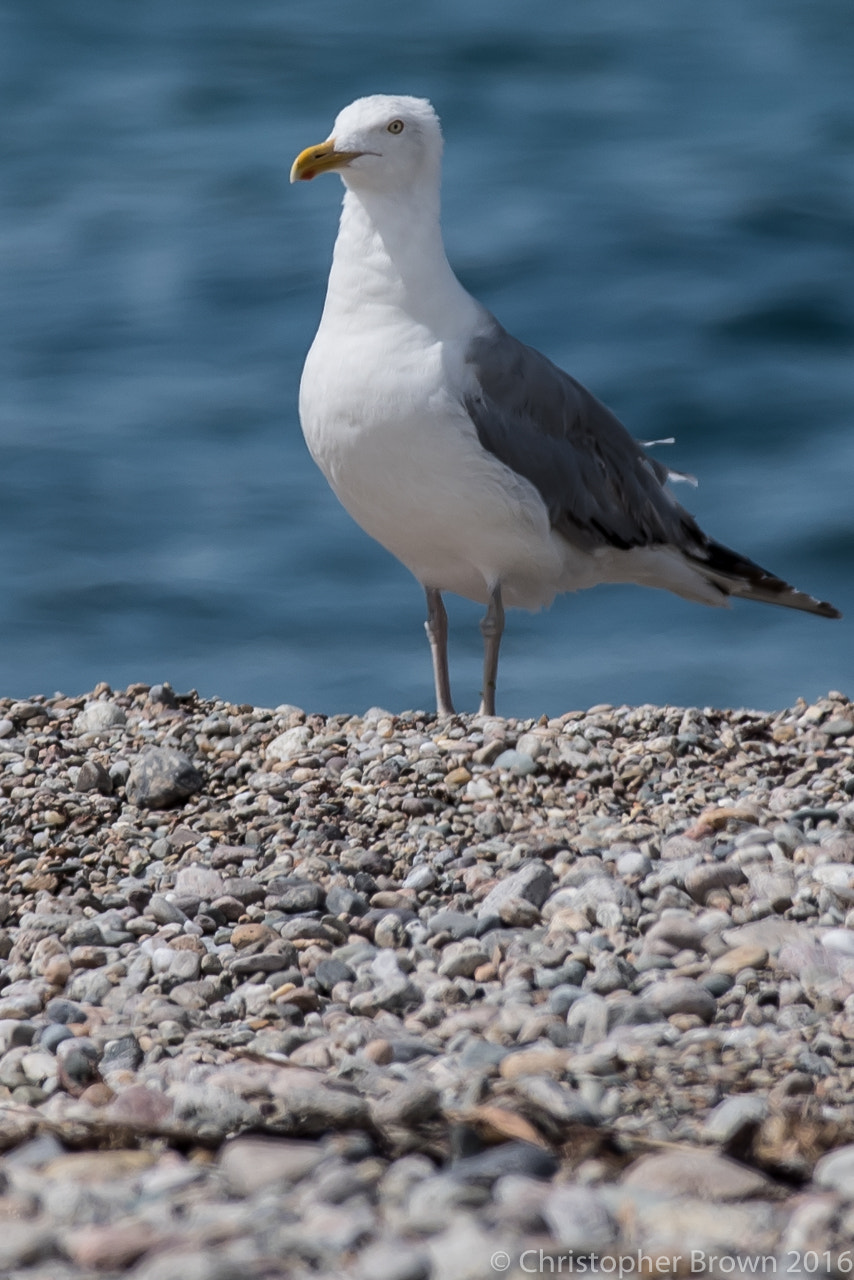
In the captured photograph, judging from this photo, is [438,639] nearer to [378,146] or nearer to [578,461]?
[578,461]

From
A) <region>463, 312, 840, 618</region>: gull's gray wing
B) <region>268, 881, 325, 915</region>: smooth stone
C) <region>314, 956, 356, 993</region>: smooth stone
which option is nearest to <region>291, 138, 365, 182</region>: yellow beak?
<region>463, 312, 840, 618</region>: gull's gray wing

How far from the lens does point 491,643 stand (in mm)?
6172

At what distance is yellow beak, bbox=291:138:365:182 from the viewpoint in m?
5.51

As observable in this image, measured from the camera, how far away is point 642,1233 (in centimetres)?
238

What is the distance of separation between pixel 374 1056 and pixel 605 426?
3587mm

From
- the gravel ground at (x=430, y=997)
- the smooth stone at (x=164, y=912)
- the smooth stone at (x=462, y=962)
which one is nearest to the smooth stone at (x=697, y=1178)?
the gravel ground at (x=430, y=997)

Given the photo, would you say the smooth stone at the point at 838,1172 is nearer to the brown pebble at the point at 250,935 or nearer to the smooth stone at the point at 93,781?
the brown pebble at the point at 250,935

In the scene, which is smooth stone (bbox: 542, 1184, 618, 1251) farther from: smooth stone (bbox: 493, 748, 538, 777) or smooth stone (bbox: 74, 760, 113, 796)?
smooth stone (bbox: 74, 760, 113, 796)

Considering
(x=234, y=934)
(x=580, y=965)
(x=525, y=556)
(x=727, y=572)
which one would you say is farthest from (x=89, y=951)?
(x=727, y=572)

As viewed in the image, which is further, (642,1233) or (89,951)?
(89,951)

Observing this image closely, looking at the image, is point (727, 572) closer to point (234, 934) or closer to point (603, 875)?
point (603, 875)

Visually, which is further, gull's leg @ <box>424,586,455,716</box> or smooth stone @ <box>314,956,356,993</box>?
gull's leg @ <box>424,586,455,716</box>

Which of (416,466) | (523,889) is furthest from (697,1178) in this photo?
(416,466)

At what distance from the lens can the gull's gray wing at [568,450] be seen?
5699mm
